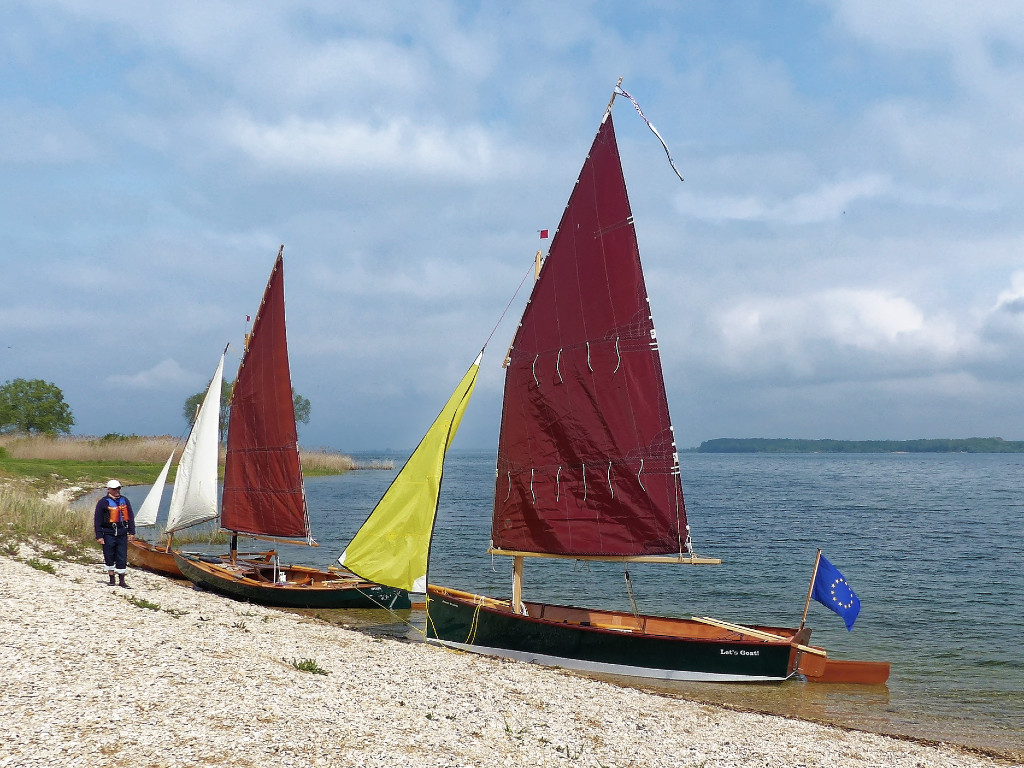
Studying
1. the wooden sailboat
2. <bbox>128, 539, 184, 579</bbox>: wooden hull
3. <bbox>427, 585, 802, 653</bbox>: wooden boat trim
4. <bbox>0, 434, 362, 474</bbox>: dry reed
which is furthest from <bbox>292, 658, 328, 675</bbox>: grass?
<bbox>0, 434, 362, 474</bbox>: dry reed

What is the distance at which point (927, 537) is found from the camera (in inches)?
1705

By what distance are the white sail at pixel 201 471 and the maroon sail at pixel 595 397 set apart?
13632mm

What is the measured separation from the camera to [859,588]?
95.7 feet

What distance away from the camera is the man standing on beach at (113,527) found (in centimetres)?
1772

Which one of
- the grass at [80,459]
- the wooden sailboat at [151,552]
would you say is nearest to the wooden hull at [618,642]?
the wooden sailboat at [151,552]

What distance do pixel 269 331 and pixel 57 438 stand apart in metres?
65.2

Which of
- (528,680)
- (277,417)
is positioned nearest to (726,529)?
(277,417)

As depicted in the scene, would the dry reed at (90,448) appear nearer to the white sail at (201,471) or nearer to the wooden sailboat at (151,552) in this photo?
the wooden sailboat at (151,552)

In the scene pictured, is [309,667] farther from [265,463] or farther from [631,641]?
[265,463]

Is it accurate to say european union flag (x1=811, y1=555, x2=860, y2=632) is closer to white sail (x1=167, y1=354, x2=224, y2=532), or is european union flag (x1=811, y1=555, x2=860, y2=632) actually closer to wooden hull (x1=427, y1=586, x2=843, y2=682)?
wooden hull (x1=427, y1=586, x2=843, y2=682)

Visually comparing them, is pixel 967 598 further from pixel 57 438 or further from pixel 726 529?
pixel 57 438

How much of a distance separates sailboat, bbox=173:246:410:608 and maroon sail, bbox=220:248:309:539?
0.03 meters

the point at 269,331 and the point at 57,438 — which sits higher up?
the point at 269,331

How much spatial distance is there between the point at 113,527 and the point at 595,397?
12105 millimetres
